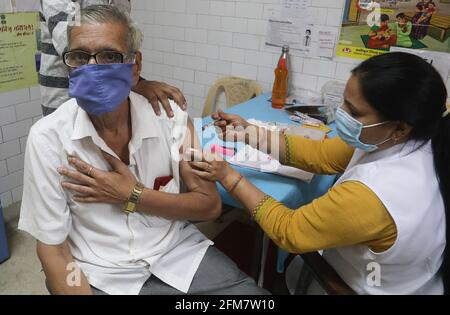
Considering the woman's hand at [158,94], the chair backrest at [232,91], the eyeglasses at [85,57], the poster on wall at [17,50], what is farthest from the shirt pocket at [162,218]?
the poster on wall at [17,50]

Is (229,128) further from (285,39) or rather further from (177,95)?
(285,39)

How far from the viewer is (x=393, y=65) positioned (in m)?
1.01

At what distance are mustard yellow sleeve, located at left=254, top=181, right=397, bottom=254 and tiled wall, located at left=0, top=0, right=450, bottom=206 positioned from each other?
5.67ft

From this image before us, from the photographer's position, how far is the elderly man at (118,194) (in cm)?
107

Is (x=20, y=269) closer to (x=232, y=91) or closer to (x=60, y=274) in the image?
(x=60, y=274)

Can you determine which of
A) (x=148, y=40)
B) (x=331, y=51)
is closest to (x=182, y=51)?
(x=148, y=40)

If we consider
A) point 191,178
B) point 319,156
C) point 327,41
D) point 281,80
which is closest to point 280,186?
point 319,156

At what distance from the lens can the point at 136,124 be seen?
122cm

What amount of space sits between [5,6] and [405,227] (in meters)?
2.57

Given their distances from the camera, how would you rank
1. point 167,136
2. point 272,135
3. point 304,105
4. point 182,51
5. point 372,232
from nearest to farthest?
point 372,232 → point 167,136 → point 272,135 → point 304,105 → point 182,51

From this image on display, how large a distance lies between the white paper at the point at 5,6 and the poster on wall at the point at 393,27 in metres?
2.21

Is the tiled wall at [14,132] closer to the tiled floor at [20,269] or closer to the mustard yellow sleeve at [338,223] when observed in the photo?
the tiled floor at [20,269]
